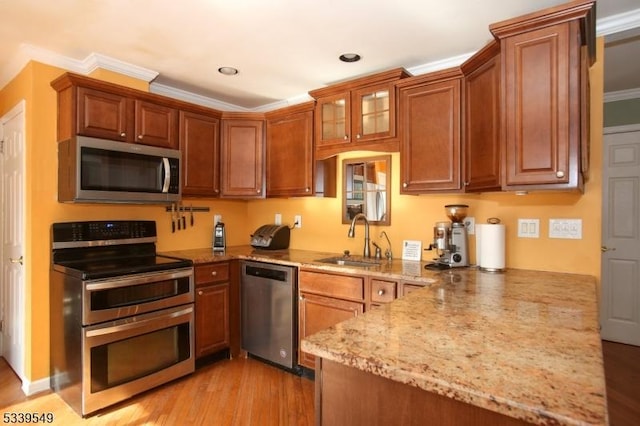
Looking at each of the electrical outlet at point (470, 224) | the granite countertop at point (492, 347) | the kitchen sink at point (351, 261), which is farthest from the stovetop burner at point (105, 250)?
the electrical outlet at point (470, 224)

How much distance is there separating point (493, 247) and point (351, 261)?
1.01 metres

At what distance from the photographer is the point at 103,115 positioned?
2518mm

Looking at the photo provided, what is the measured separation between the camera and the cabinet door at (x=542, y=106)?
1666mm

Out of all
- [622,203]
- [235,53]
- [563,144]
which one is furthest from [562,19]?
[622,203]

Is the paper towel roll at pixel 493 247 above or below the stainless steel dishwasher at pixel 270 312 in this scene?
above

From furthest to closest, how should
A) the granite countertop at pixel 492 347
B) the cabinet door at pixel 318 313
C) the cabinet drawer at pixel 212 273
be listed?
the cabinet drawer at pixel 212 273 < the cabinet door at pixel 318 313 < the granite countertop at pixel 492 347

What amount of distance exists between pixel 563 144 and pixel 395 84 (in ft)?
3.93

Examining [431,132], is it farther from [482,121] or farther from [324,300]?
[324,300]

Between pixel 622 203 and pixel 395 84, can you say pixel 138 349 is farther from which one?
pixel 622 203

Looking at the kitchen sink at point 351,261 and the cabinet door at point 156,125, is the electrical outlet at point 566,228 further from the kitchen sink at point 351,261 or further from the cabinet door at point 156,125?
the cabinet door at point 156,125

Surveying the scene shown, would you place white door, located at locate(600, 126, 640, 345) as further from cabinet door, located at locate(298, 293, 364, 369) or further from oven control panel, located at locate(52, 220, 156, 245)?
oven control panel, located at locate(52, 220, 156, 245)

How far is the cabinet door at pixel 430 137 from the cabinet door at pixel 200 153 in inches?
66.5

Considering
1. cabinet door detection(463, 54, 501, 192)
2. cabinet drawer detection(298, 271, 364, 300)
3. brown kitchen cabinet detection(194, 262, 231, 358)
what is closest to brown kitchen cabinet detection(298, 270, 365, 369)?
cabinet drawer detection(298, 271, 364, 300)

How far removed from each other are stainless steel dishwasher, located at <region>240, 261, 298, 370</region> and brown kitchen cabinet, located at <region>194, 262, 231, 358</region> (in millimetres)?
142
